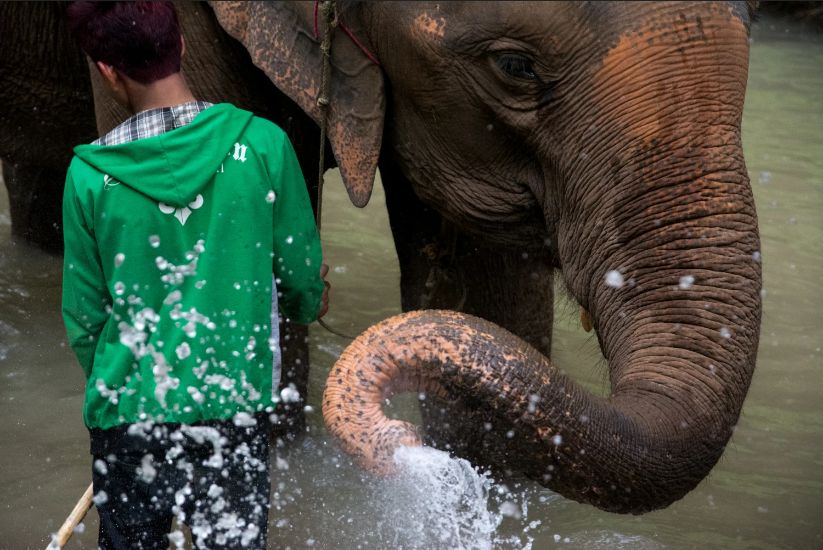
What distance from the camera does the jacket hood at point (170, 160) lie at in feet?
7.02

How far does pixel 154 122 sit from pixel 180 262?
9.9 inches

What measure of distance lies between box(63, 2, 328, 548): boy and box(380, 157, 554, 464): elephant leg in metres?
1.08

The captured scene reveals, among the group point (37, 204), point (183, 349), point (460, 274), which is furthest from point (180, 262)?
point (37, 204)

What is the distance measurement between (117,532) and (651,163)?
4.15 ft

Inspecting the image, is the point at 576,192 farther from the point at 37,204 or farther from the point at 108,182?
the point at 37,204

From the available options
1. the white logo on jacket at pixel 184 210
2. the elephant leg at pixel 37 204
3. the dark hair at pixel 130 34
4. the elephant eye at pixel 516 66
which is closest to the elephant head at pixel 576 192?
the elephant eye at pixel 516 66

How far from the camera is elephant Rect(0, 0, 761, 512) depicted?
2125 millimetres

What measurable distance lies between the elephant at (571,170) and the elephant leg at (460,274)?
0.45m

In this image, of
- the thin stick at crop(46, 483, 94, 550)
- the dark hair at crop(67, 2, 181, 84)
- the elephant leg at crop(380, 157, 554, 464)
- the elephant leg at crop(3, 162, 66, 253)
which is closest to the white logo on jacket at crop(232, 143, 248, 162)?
the dark hair at crop(67, 2, 181, 84)

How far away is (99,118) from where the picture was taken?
3.23 m

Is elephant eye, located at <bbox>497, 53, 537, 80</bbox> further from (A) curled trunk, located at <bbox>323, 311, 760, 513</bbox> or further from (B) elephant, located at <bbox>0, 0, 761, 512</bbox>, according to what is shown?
(A) curled trunk, located at <bbox>323, 311, 760, 513</bbox>

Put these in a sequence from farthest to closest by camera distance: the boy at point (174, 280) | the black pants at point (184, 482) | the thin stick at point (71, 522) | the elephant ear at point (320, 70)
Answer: the elephant ear at point (320, 70) → the thin stick at point (71, 522) → the black pants at point (184, 482) → the boy at point (174, 280)

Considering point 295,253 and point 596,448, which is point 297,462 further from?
point 596,448

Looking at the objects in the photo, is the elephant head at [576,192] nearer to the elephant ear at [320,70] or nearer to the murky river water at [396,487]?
the elephant ear at [320,70]
